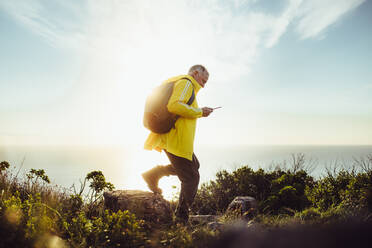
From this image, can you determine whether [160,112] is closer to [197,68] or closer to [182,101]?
[182,101]

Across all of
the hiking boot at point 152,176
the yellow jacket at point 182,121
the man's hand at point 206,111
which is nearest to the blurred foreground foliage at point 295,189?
the hiking boot at point 152,176

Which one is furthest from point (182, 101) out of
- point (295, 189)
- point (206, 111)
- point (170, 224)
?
point (295, 189)

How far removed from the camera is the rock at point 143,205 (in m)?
3.42

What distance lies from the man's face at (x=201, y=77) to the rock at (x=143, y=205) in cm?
210

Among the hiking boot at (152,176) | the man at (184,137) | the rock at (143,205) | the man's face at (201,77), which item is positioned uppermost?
the man's face at (201,77)

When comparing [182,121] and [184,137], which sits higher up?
[182,121]

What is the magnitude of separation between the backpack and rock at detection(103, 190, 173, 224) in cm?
121

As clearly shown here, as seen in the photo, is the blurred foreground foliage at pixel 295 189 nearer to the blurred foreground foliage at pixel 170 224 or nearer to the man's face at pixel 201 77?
the blurred foreground foliage at pixel 170 224

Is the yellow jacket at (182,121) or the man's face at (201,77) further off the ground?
the man's face at (201,77)

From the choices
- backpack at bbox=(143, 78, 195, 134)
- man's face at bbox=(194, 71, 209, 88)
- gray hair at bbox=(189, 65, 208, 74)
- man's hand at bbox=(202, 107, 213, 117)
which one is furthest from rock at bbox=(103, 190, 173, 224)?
gray hair at bbox=(189, 65, 208, 74)

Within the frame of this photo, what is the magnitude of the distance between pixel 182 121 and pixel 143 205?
1515 millimetres

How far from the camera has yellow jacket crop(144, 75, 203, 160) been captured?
3.08 metres

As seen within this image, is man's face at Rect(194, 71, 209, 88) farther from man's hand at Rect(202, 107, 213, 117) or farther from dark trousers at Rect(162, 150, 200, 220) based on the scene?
dark trousers at Rect(162, 150, 200, 220)

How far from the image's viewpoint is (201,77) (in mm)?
3555
